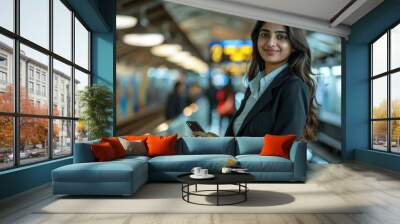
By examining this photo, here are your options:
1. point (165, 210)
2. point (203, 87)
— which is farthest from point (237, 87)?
point (165, 210)

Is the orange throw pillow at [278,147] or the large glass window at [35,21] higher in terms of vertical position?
the large glass window at [35,21]

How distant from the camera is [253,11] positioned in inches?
353

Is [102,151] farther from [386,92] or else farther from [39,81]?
[386,92]

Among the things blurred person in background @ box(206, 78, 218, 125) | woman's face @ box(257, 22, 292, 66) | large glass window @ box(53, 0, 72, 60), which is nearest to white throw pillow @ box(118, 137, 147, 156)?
large glass window @ box(53, 0, 72, 60)

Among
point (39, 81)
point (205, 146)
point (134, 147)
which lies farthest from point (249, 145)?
point (39, 81)

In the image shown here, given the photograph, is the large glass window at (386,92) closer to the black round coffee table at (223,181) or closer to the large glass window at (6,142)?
the black round coffee table at (223,181)

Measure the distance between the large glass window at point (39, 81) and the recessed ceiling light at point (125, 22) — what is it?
101 centimetres

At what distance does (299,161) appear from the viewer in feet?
20.3

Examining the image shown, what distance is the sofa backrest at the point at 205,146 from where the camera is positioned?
23.0 feet

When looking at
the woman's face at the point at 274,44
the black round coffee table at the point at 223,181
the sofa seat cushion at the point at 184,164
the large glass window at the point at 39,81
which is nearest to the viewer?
the black round coffee table at the point at 223,181

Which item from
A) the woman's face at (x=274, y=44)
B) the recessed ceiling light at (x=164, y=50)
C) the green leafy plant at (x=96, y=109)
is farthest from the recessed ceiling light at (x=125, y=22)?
the woman's face at (x=274, y=44)

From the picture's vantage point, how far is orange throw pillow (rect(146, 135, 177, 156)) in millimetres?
6793

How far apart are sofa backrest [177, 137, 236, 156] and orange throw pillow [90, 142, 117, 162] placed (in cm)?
146

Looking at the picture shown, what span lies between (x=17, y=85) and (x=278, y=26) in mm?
6057
